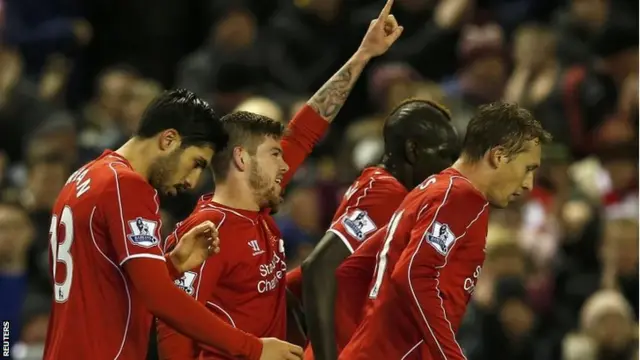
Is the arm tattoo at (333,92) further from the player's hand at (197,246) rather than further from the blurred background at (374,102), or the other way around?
the blurred background at (374,102)

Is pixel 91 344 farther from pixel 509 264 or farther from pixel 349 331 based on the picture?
pixel 509 264

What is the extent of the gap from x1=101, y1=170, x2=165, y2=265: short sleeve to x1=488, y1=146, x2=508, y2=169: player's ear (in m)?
1.22

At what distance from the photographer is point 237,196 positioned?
5.48 m

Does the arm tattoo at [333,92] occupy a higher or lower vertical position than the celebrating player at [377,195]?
higher

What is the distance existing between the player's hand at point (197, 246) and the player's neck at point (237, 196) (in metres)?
0.26

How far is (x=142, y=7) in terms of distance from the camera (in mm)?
12906

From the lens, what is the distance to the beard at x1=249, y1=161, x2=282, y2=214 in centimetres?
549

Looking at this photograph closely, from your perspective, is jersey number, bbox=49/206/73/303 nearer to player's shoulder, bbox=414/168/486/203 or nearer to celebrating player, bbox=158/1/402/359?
celebrating player, bbox=158/1/402/359

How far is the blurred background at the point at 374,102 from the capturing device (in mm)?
9188

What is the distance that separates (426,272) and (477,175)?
46cm

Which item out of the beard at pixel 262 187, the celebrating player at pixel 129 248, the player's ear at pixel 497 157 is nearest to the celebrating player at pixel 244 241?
the beard at pixel 262 187

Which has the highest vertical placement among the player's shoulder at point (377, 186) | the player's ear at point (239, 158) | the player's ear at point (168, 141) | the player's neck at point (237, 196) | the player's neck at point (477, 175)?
the player's ear at point (168, 141)

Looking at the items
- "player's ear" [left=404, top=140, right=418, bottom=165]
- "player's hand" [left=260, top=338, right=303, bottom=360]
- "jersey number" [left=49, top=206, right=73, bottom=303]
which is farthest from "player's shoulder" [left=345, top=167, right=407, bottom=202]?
"jersey number" [left=49, top=206, right=73, bottom=303]

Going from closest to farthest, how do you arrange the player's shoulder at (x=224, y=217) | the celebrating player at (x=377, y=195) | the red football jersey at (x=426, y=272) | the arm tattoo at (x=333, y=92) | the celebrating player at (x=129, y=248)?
the celebrating player at (x=129, y=248)
the red football jersey at (x=426, y=272)
the player's shoulder at (x=224, y=217)
the celebrating player at (x=377, y=195)
the arm tattoo at (x=333, y=92)
